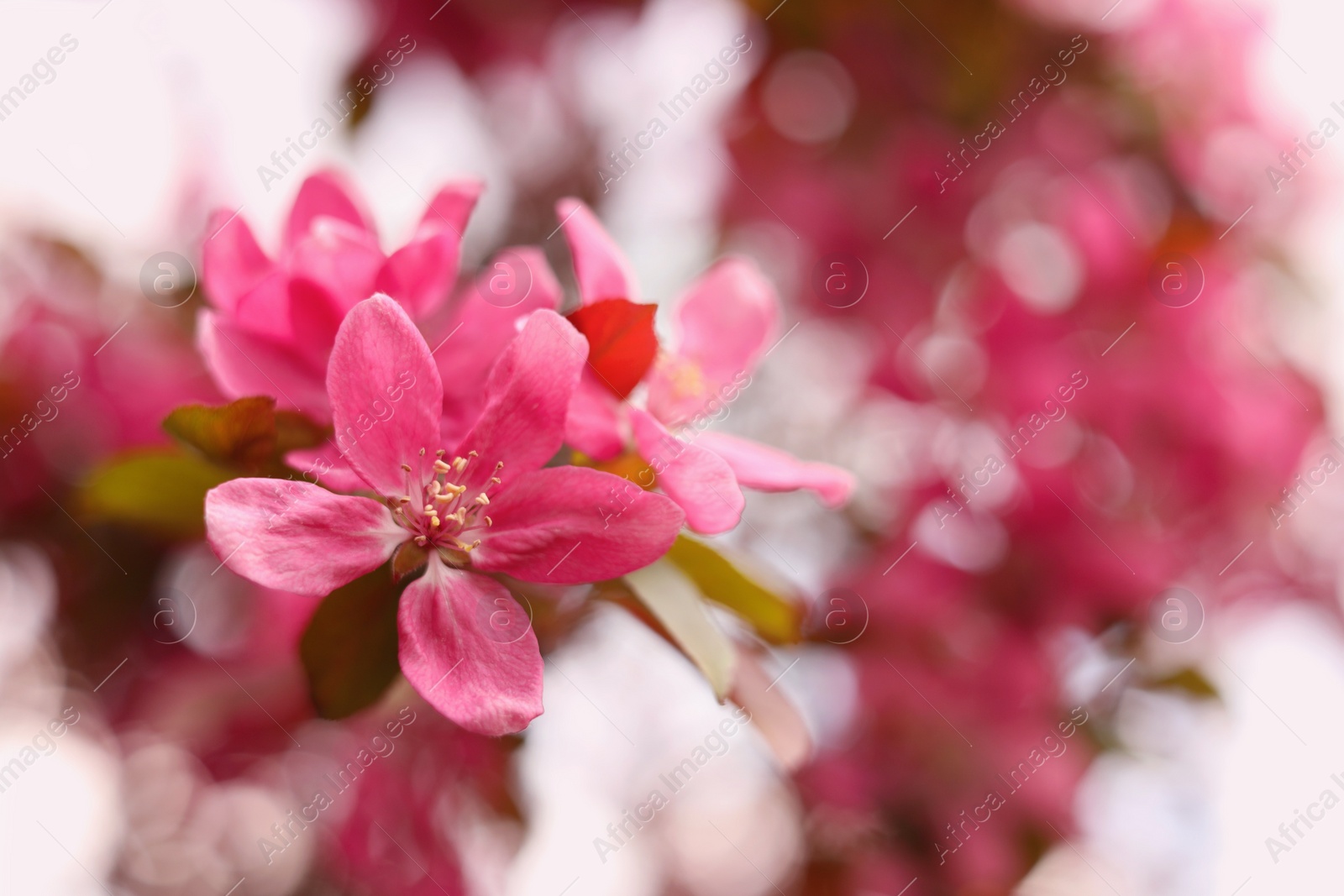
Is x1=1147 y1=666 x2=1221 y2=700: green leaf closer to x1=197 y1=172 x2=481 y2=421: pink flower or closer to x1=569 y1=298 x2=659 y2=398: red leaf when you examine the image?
x1=569 y1=298 x2=659 y2=398: red leaf

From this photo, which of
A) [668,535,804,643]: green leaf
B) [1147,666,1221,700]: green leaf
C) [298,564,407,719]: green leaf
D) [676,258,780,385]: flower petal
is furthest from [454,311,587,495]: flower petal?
[1147,666,1221,700]: green leaf

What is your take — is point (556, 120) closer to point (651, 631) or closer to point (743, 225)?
point (743, 225)

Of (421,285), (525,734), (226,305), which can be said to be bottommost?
(525,734)

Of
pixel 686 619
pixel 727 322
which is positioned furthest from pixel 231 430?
pixel 727 322

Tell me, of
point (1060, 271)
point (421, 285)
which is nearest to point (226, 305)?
point (421, 285)

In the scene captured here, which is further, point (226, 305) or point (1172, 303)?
point (1172, 303)

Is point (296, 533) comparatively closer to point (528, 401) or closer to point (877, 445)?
point (528, 401)

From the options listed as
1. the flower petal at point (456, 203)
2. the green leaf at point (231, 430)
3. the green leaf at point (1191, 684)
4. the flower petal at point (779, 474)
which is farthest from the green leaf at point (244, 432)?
the green leaf at point (1191, 684)
